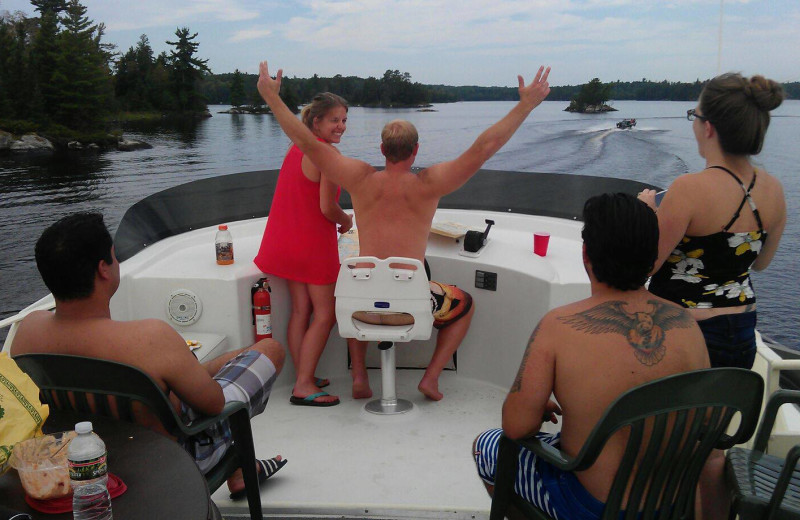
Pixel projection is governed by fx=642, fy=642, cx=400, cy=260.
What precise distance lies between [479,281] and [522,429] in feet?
5.68

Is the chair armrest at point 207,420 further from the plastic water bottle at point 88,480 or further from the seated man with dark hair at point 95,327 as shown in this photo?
the plastic water bottle at point 88,480

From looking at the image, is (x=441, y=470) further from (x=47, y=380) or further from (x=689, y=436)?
(x=47, y=380)

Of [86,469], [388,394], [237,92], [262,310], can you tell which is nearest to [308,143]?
[262,310]

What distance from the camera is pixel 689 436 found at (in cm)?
131

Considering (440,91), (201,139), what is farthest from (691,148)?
(201,139)

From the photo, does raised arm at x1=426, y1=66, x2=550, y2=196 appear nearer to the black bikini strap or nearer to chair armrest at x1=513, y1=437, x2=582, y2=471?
the black bikini strap

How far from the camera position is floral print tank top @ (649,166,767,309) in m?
1.63

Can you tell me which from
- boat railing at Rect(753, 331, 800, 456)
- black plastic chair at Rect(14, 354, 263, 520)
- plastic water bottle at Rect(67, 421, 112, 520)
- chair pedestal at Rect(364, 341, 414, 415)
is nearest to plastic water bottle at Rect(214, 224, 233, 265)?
chair pedestal at Rect(364, 341, 414, 415)

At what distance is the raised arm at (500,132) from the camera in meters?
2.34

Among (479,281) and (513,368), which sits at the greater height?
(479,281)

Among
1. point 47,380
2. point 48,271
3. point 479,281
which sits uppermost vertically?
point 48,271

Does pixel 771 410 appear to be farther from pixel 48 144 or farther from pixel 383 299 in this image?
pixel 48 144

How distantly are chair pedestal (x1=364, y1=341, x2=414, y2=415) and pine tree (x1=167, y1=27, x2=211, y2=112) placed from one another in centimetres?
6880

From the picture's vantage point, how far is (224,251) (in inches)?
119
